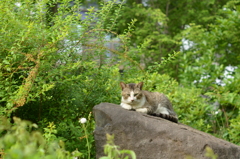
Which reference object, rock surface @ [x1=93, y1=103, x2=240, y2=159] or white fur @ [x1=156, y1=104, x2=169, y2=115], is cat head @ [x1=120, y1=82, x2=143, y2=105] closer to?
white fur @ [x1=156, y1=104, x2=169, y2=115]

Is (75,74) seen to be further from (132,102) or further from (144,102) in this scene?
(144,102)

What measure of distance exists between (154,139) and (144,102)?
1067mm

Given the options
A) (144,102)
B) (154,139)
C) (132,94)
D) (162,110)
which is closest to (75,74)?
(132,94)

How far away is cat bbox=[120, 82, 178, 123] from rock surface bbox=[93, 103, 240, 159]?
546 mm

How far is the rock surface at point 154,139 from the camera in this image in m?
4.05

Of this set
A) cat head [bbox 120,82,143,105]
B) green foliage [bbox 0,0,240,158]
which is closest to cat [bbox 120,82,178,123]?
cat head [bbox 120,82,143,105]

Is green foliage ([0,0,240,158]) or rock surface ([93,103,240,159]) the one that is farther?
green foliage ([0,0,240,158])

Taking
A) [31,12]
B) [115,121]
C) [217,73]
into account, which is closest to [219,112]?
[217,73]

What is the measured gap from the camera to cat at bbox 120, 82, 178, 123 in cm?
499

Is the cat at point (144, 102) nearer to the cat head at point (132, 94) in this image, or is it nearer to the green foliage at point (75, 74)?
the cat head at point (132, 94)

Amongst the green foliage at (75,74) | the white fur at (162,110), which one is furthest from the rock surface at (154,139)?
the white fur at (162,110)

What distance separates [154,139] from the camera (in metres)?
4.14

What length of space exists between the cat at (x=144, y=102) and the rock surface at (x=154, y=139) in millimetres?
546

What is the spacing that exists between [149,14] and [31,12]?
8.90m
